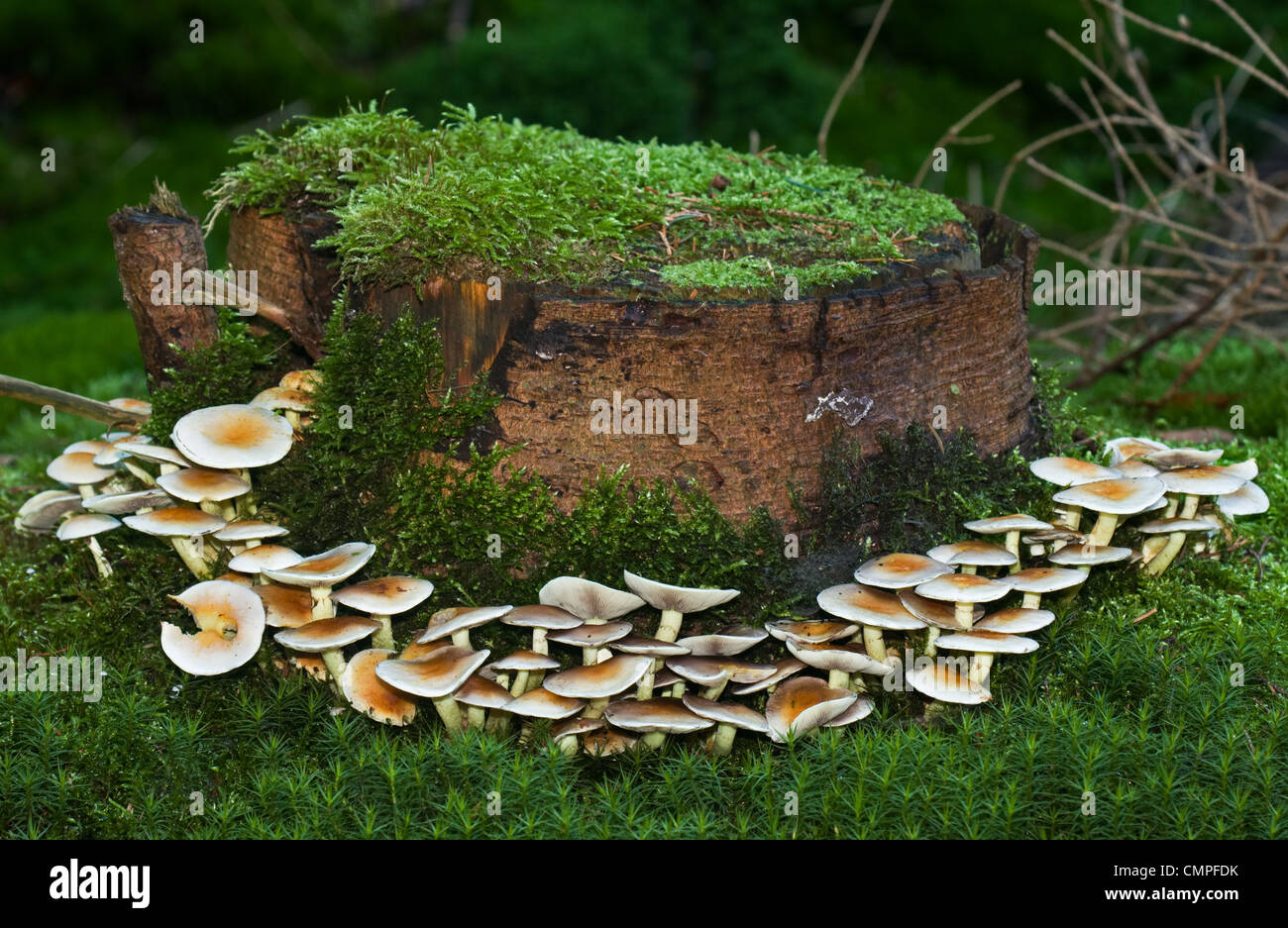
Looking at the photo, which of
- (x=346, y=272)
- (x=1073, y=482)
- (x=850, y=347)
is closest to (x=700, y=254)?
(x=850, y=347)

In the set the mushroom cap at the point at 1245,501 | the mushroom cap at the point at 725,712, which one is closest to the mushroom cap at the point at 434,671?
the mushroom cap at the point at 725,712

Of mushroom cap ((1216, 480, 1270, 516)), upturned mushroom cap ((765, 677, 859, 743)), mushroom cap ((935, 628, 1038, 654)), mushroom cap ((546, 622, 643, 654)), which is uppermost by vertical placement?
mushroom cap ((1216, 480, 1270, 516))

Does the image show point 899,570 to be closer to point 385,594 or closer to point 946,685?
point 946,685

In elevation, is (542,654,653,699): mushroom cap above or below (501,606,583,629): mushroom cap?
below

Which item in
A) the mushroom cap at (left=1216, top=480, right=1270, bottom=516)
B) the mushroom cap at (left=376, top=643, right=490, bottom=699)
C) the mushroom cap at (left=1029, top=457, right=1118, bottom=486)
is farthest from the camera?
the mushroom cap at (left=1216, top=480, right=1270, bottom=516)

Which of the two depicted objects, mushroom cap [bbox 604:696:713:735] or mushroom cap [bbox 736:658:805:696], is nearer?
mushroom cap [bbox 604:696:713:735]

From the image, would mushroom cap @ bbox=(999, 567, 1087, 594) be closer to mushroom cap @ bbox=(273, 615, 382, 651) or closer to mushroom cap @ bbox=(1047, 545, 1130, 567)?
mushroom cap @ bbox=(1047, 545, 1130, 567)

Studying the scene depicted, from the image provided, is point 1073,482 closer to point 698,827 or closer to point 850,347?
point 850,347

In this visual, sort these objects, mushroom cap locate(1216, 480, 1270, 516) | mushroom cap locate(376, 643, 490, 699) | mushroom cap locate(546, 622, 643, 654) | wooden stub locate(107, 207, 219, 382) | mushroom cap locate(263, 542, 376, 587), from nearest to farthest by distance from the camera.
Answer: mushroom cap locate(376, 643, 490, 699) → mushroom cap locate(546, 622, 643, 654) → mushroom cap locate(263, 542, 376, 587) → mushroom cap locate(1216, 480, 1270, 516) → wooden stub locate(107, 207, 219, 382)

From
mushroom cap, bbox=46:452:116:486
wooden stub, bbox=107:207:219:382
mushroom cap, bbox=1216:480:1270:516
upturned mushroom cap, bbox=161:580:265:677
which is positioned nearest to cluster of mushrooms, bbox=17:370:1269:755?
upturned mushroom cap, bbox=161:580:265:677
